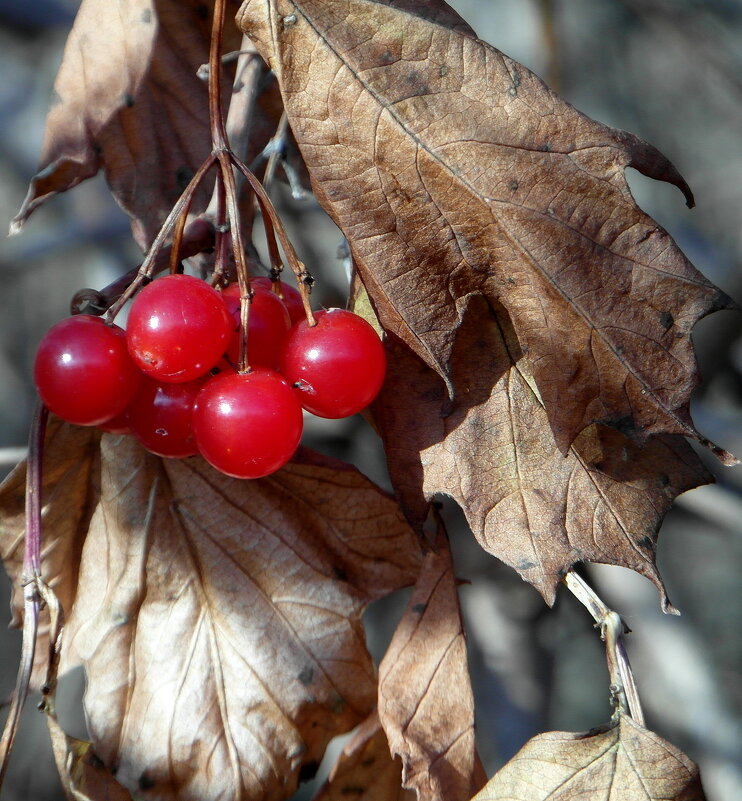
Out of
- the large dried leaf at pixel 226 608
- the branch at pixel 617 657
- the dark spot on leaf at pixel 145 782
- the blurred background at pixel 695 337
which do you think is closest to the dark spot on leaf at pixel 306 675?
the large dried leaf at pixel 226 608

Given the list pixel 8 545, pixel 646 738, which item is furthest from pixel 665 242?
pixel 8 545

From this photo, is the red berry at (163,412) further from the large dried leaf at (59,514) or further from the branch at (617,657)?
the branch at (617,657)

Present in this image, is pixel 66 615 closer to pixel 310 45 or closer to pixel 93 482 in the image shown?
pixel 93 482

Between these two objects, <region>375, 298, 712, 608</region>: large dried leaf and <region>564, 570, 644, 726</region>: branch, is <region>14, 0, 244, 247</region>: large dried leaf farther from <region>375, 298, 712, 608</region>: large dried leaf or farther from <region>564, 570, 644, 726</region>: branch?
<region>564, 570, 644, 726</region>: branch

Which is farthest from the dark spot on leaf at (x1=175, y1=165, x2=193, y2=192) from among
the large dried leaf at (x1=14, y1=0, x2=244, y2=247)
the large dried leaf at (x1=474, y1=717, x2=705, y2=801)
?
the large dried leaf at (x1=474, y1=717, x2=705, y2=801)

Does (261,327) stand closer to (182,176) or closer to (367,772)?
(182,176)

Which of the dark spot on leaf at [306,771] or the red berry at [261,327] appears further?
the dark spot on leaf at [306,771]
